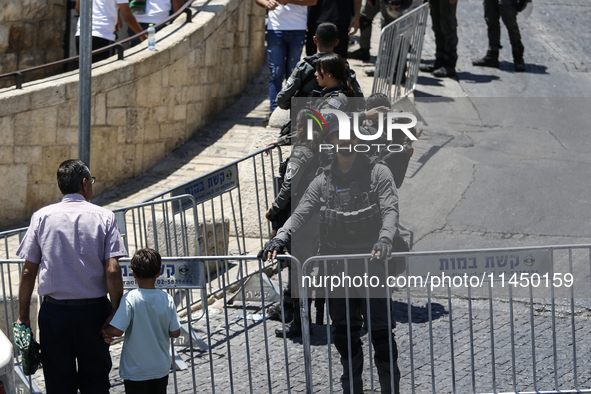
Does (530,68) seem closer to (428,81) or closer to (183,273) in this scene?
(428,81)

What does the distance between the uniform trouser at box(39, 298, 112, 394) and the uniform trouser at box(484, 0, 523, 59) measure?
8.90 meters

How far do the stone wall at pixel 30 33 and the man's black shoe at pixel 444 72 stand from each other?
583 cm

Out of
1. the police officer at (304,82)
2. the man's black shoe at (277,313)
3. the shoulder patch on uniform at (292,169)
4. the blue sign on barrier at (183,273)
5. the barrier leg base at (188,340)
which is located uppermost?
the police officer at (304,82)

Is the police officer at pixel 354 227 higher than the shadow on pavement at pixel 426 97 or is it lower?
lower

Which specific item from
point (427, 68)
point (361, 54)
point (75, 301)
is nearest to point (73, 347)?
point (75, 301)

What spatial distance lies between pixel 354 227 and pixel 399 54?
16.8ft

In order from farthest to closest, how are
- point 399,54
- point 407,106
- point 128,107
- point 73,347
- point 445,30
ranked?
1. point 445,30
2. point 407,106
3. point 128,107
4. point 399,54
5. point 73,347

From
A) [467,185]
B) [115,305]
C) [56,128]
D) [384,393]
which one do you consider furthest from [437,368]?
[56,128]

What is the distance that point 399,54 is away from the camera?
371 inches

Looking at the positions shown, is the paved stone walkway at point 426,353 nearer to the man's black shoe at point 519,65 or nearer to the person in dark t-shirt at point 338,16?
the person in dark t-shirt at point 338,16

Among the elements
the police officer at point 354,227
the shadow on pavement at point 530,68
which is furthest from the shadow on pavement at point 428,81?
the police officer at point 354,227

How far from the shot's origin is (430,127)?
9.79m

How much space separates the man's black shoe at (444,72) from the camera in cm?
1148

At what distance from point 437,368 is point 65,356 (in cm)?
255
